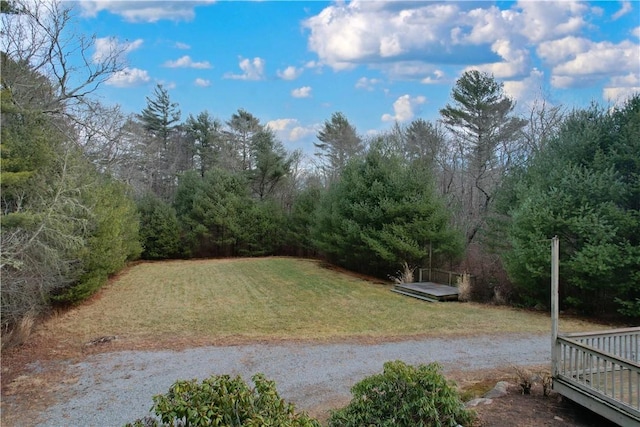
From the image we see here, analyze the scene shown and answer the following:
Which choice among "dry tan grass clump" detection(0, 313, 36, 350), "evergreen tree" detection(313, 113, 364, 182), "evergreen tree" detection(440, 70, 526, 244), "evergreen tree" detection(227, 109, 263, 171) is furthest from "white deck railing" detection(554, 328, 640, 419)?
"evergreen tree" detection(227, 109, 263, 171)

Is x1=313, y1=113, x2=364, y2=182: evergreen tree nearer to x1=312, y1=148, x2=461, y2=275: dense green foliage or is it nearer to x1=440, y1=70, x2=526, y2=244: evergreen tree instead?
x1=440, y1=70, x2=526, y2=244: evergreen tree

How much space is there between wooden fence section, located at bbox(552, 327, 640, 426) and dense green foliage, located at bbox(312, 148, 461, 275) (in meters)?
8.76

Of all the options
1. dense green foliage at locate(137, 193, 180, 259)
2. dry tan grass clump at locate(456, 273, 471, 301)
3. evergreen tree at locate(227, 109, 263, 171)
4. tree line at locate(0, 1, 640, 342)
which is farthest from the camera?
evergreen tree at locate(227, 109, 263, 171)

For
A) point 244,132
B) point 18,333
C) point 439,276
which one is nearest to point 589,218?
point 439,276

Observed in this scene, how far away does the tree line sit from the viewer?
8.35 metres

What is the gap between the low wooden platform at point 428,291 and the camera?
1170 centimetres

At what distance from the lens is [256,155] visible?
26078 millimetres

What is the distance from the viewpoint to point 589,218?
29.6 feet

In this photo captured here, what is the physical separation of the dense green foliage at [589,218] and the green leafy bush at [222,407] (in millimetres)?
8006

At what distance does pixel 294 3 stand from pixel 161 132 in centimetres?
2217

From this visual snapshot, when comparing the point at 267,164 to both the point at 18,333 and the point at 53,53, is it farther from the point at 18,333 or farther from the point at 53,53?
the point at 18,333

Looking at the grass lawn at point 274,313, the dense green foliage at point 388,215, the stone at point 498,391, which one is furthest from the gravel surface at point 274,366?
the dense green foliage at point 388,215

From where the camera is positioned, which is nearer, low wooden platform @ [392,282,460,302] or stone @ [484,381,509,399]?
stone @ [484,381,509,399]

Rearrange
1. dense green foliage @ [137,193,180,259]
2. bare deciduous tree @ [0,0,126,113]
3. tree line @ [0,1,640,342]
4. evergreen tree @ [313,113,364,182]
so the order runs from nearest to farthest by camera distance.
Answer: tree line @ [0,1,640,342] → bare deciduous tree @ [0,0,126,113] → dense green foliage @ [137,193,180,259] → evergreen tree @ [313,113,364,182]
